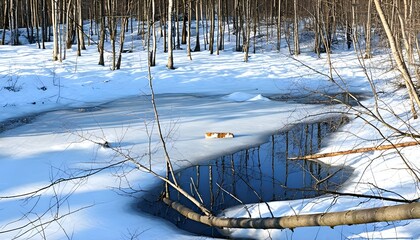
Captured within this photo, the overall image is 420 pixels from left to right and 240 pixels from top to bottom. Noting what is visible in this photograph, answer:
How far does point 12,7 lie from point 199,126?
75.9 ft

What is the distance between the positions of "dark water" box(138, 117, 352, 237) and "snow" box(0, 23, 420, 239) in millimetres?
306

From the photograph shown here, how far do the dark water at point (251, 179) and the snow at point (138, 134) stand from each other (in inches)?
12.1

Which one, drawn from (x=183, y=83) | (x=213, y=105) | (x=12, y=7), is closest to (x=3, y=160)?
(x=213, y=105)

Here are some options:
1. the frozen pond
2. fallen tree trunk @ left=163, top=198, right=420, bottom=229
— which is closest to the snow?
the frozen pond

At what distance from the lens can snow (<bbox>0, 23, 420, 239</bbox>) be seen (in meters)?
6.23

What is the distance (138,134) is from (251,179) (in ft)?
13.5

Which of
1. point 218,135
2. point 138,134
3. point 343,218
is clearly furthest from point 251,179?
point 343,218

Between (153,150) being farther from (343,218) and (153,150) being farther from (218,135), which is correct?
(343,218)

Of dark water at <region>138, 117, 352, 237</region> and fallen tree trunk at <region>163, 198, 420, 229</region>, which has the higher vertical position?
fallen tree trunk at <region>163, 198, 420, 229</region>

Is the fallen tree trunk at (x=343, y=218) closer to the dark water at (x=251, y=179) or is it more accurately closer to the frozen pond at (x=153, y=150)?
the frozen pond at (x=153, y=150)

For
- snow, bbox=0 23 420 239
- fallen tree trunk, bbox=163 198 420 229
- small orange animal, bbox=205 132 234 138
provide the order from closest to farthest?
fallen tree trunk, bbox=163 198 420 229
snow, bbox=0 23 420 239
small orange animal, bbox=205 132 234 138

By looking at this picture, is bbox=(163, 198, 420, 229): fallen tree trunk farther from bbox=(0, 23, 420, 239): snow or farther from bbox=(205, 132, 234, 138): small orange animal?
bbox=(205, 132, 234, 138): small orange animal

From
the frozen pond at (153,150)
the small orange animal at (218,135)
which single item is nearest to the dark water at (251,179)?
the frozen pond at (153,150)

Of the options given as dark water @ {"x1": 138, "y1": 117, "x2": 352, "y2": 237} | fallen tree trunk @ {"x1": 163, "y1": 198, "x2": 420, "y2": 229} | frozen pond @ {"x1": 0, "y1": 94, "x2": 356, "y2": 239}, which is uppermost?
fallen tree trunk @ {"x1": 163, "y1": 198, "x2": 420, "y2": 229}
